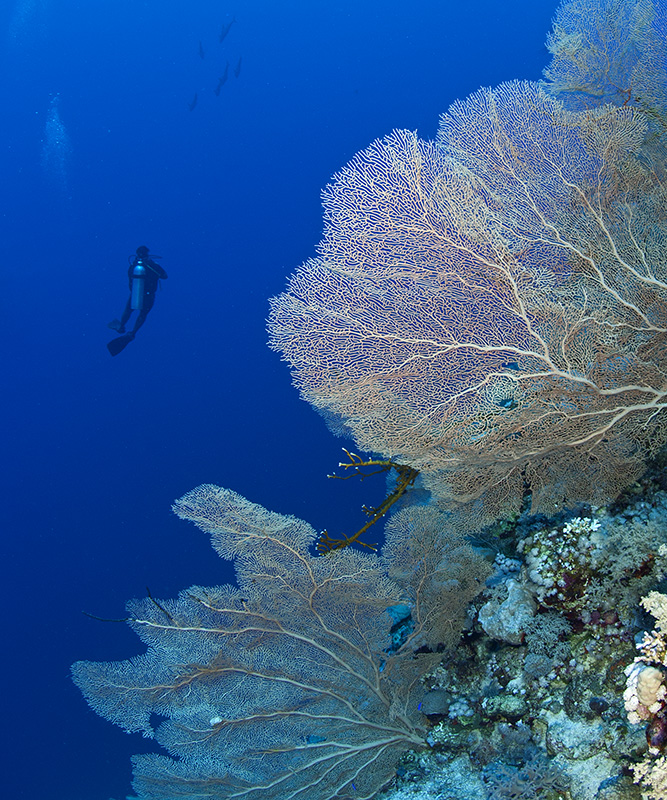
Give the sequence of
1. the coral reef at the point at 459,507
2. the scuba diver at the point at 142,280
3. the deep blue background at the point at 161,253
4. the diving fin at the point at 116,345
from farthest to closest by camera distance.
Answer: the deep blue background at the point at 161,253, the diving fin at the point at 116,345, the scuba diver at the point at 142,280, the coral reef at the point at 459,507

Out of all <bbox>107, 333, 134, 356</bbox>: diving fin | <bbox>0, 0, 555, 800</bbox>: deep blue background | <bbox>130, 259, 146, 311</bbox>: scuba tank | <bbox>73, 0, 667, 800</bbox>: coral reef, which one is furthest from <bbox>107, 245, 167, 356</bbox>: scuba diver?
Answer: <bbox>0, 0, 555, 800</bbox>: deep blue background

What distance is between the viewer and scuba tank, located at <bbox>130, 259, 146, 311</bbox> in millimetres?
13078

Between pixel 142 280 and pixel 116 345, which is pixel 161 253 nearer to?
pixel 116 345

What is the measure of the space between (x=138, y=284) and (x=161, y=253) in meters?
47.5

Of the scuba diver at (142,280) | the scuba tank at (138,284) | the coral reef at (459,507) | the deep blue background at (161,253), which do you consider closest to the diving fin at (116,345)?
the scuba diver at (142,280)

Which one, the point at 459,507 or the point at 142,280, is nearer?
the point at 459,507

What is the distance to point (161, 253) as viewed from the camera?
5606cm

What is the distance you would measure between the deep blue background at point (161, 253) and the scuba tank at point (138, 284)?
71.7 ft

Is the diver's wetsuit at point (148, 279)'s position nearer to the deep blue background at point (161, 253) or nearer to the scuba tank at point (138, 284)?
the scuba tank at point (138, 284)

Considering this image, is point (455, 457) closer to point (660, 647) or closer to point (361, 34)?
point (660, 647)

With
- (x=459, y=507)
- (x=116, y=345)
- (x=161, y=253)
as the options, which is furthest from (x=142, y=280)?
(x=161, y=253)

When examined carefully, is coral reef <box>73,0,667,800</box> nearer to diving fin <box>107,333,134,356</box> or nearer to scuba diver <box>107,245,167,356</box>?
scuba diver <box>107,245,167,356</box>

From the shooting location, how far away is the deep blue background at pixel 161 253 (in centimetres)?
3822

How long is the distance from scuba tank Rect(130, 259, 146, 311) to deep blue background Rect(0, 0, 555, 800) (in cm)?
2186
